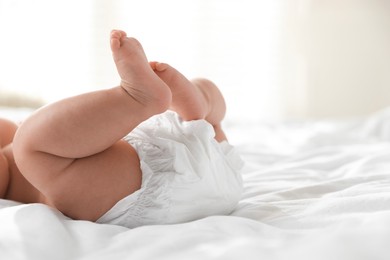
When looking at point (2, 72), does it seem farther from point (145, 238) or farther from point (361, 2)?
point (145, 238)

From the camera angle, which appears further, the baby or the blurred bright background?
the blurred bright background

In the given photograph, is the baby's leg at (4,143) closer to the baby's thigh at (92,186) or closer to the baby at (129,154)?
the baby at (129,154)

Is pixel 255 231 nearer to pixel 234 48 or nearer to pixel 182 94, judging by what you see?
pixel 182 94

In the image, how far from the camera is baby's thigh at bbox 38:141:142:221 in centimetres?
84

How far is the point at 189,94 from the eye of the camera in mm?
951

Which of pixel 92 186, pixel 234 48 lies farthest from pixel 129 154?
pixel 234 48

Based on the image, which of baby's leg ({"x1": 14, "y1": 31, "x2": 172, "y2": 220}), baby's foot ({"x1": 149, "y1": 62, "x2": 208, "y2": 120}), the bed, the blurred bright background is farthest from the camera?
the blurred bright background

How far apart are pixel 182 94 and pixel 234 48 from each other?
10.2ft

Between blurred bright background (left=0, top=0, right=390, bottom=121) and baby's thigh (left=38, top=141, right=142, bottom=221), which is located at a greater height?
baby's thigh (left=38, top=141, right=142, bottom=221)

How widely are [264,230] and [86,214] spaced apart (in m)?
0.28

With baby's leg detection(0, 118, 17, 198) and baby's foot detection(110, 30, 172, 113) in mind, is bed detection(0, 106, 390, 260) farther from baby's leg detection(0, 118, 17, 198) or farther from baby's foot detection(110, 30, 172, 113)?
baby's foot detection(110, 30, 172, 113)

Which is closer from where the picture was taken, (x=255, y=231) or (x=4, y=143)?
(x=255, y=231)

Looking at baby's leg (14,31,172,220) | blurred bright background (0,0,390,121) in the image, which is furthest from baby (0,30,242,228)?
blurred bright background (0,0,390,121)

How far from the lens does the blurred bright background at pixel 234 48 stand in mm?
3775
